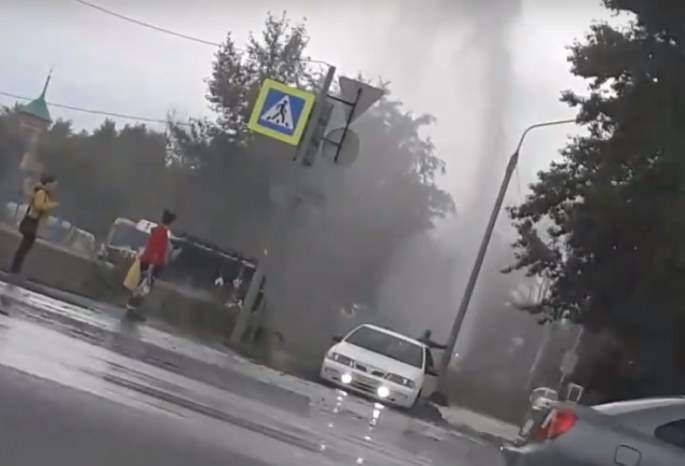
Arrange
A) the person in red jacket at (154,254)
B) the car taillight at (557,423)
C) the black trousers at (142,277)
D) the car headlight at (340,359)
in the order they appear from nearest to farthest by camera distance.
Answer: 1. the car taillight at (557,423)
2. the black trousers at (142,277)
3. the person in red jacket at (154,254)
4. the car headlight at (340,359)

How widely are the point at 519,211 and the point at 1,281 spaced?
62.4 ft

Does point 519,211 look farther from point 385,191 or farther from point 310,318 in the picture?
point 385,191

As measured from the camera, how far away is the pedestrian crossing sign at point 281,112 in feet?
65.9

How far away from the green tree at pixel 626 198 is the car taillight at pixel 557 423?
61.3 ft

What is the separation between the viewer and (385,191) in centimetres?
6750

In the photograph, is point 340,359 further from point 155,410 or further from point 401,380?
point 155,410

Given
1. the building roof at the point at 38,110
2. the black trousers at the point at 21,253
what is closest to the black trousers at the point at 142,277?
the black trousers at the point at 21,253

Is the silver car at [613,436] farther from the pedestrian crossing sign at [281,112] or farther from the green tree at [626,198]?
the green tree at [626,198]

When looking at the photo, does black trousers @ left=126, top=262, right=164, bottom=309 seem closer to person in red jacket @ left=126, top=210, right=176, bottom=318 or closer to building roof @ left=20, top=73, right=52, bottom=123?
person in red jacket @ left=126, top=210, right=176, bottom=318

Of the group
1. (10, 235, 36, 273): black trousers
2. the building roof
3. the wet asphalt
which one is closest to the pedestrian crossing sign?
(10, 235, 36, 273): black trousers

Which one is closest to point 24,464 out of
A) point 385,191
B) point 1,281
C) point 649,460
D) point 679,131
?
point 649,460

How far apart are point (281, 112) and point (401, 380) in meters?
4.66

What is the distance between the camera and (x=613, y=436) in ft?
28.8

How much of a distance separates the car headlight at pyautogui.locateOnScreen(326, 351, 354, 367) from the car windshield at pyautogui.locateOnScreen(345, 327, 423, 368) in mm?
1139
